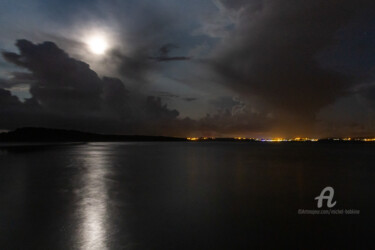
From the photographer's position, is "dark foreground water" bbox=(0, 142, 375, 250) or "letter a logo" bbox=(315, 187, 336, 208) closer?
"dark foreground water" bbox=(0, 142, 375, 250)

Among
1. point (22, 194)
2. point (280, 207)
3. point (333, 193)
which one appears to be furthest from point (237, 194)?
point (22, 194)

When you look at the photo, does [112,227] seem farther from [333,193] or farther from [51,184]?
[333,193]

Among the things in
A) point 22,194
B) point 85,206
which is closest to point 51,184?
point 22,194

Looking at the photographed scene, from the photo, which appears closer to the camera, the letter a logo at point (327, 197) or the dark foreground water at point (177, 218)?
the dark foreground water at point (177, 218)

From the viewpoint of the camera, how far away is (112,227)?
28.2 feet

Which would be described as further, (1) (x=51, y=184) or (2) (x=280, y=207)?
(1) (x=51, y=184)

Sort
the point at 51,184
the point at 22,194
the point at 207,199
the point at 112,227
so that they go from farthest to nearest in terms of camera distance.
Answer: the point at 51,184
the point at 22,194
the point at 207,199
the point at 112,227

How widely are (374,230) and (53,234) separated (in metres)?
10.6

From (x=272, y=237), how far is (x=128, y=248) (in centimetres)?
440

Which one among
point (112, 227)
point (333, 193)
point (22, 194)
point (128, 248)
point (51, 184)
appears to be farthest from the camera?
point (51, 184)

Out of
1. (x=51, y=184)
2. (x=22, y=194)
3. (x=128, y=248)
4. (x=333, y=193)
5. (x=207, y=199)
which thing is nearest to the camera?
(x=128, y=248)

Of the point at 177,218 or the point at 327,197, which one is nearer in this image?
the point at 177,218

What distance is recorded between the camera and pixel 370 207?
471 inches

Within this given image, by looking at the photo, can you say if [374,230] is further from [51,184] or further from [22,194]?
[51,184]
